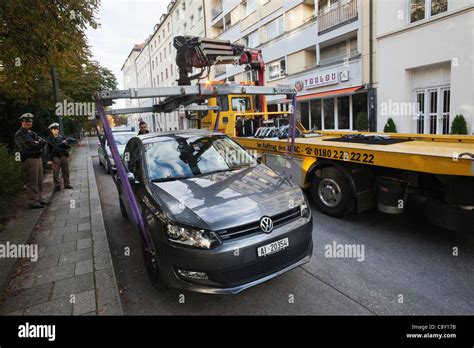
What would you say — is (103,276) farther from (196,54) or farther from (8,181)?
(8,181)

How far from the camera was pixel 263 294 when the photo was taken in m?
3.24

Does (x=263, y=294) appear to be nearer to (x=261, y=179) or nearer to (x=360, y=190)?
(x=261, y=179)

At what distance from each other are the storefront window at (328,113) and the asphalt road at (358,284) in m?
14.1

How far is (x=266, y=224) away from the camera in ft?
9.54

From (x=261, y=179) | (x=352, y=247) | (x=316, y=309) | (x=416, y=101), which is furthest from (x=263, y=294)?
(x=416, y=101)

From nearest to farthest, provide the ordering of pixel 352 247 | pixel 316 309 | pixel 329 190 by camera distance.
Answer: pixel 316 309, pixel 352 247, pixel 329 190

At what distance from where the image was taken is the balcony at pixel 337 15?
1556 cm

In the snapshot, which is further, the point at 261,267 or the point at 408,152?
the point at 408,152

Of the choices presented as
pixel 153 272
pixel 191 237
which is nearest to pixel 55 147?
pixel 153 272

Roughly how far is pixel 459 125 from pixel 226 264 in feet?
40.0

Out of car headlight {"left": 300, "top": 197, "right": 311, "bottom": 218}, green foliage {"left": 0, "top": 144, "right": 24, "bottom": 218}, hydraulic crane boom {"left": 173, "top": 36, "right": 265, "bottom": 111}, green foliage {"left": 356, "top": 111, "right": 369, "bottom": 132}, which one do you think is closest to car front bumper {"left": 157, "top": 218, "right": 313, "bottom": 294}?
car headlight {"left": 300, "top": 197, "right": 311, "bottom": 218}
